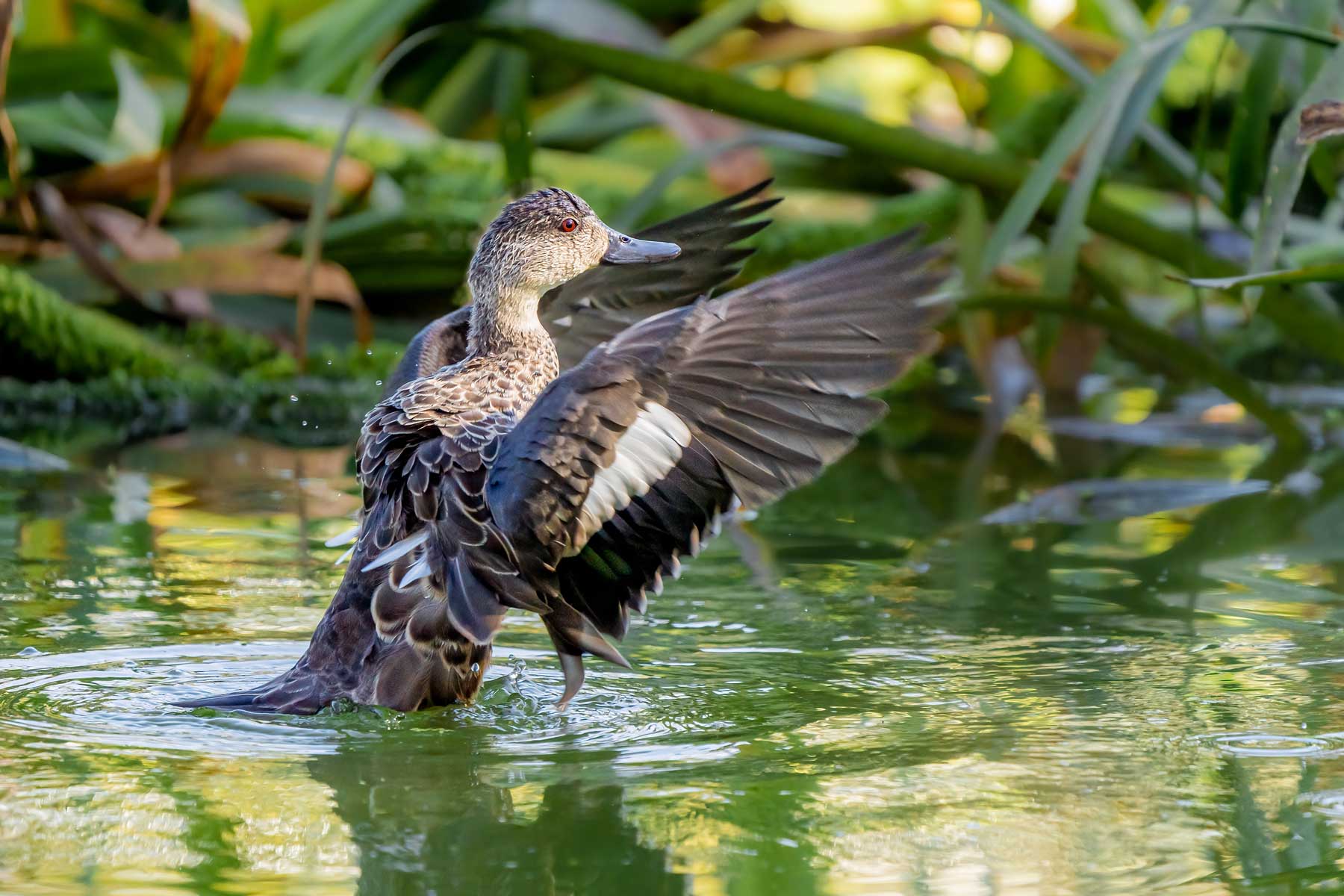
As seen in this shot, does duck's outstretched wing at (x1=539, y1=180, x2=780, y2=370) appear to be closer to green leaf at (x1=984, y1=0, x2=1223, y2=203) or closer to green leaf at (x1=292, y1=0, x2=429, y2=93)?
green leaf at (x1=984, y1=0, x2=1223, y2=203)

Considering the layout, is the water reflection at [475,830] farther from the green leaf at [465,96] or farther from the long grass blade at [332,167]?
the green leaf at [465,96]

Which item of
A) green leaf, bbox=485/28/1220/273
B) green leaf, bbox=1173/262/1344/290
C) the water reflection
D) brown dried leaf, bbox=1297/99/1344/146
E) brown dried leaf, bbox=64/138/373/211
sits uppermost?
brown dried leaf, bbox=64/138/373/211

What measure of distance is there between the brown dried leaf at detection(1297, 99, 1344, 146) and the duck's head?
114 centimetres

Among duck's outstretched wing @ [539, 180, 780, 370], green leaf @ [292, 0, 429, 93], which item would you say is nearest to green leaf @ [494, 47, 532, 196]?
duck's outstretched wing @ [539, 180, 780, 370]

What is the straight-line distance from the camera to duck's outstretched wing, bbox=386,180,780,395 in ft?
12.8

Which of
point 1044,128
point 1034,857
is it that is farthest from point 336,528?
point 1044,128

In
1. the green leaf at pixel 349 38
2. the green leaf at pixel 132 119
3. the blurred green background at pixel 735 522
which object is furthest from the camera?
the green leaf at pixel 349 38

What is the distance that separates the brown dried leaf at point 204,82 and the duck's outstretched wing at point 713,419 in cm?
334

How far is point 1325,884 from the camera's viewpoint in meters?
2.34

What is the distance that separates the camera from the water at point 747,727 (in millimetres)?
2430

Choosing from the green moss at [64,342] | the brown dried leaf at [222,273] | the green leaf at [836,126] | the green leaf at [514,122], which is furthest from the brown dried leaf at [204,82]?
the green leaf at [836,126]

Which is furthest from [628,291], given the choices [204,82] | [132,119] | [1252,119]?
[132,119]

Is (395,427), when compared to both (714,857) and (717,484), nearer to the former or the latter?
(717,484)

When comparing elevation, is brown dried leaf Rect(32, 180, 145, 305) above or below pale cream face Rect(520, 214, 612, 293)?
above
